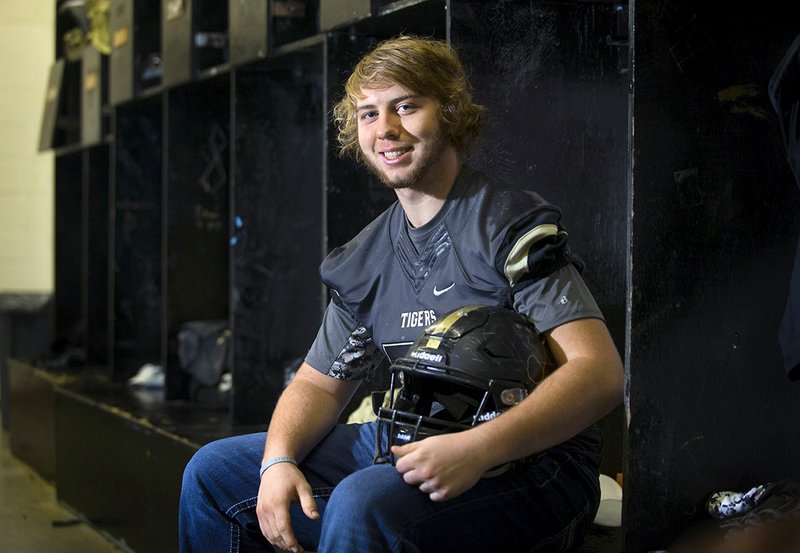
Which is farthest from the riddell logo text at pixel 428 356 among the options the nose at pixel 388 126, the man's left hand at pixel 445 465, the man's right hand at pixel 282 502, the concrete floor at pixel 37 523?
the concrete floor at pixel 37 523

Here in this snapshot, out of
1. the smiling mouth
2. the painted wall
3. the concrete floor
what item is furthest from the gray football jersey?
the painted wall

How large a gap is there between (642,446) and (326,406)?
2.00 ft

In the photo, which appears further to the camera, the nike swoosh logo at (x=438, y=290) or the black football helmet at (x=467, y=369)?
the nike swoosh logo at (x=438, y=290)

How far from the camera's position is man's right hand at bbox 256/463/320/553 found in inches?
78.0

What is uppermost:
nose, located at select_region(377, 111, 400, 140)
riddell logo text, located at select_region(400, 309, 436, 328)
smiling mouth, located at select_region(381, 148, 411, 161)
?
nose, located at select_region(377, 111, 400, 140)

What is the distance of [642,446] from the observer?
6.87 ft

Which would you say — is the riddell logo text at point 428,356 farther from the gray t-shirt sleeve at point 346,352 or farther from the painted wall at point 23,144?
the painted wall at point 23,144

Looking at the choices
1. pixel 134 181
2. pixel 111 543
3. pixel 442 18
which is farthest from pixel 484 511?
pixel 134 181

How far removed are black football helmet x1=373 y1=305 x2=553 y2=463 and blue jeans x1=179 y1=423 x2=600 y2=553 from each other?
0.11 meters

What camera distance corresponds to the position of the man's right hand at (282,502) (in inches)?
78.0

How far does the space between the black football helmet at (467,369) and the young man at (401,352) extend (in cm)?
5

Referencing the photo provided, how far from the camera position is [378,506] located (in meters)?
1.73

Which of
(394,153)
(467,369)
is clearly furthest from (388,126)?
(467,369)

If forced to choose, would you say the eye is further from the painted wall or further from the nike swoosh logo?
the painted wall
